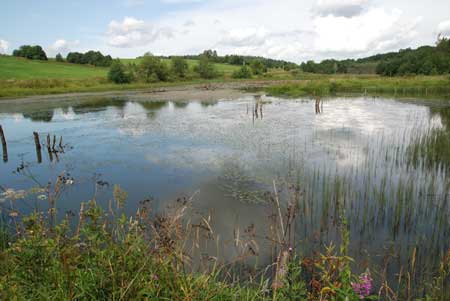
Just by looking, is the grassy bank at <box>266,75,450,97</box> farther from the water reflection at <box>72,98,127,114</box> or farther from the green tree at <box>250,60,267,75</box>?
the green tree at <box>250,60,267,75</box>

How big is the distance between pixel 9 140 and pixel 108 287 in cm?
1753

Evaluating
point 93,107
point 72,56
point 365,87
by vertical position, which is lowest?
point 93,107

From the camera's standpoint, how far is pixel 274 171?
1041 cm

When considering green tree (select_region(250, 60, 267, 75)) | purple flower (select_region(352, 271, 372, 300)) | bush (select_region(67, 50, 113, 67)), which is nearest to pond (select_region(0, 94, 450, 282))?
purple flower (select_region(352, 271, 372, 300))

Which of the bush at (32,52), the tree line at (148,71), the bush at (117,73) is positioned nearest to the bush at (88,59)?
the bush at (32,52)

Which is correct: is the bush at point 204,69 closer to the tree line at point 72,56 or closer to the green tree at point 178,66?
the green tree at point 178,66

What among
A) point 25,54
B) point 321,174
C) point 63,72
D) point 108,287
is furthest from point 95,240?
point 25,54

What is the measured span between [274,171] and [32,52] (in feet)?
293

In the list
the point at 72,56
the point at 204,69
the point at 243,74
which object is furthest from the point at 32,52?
the point at 243,74

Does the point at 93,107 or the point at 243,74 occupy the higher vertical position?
the point at 243,74

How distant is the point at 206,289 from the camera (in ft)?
11.5

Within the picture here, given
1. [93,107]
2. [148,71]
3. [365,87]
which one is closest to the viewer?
[93,107]

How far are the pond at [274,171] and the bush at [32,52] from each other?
7161 centimetres

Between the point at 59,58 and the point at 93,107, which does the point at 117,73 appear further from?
the point at 59,58
